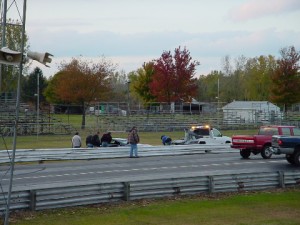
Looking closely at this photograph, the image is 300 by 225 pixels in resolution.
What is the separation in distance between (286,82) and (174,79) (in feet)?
43.0

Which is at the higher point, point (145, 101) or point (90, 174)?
point (145, 101)

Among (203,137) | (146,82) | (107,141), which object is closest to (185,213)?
(107,141)

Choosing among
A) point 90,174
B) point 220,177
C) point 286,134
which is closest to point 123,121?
point 286,134

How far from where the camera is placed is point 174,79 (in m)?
68.6

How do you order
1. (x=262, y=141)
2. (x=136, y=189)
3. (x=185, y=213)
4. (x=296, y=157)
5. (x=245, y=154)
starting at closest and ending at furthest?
(x=185, y=213), (x=136, y=189), (x=296, y=157), (x=262, y=141), (x=245, y=154)

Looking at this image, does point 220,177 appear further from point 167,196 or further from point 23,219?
point 23,219

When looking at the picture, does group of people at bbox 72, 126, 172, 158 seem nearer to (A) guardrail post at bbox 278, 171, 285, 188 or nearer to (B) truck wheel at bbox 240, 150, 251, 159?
(B) truck wheel at bbox 240, 150, 251, 159

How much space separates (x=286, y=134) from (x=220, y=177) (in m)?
11.0

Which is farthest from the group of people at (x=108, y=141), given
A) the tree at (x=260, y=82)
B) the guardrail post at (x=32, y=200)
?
the tree at (x=260, y=82)

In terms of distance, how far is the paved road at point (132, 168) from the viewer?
67.6 ft

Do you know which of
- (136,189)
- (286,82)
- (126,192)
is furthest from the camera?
(286,82)

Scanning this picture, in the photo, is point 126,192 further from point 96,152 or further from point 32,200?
point 96,152

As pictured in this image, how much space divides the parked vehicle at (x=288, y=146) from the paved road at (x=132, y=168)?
48cm

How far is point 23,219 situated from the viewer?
43.9ft
